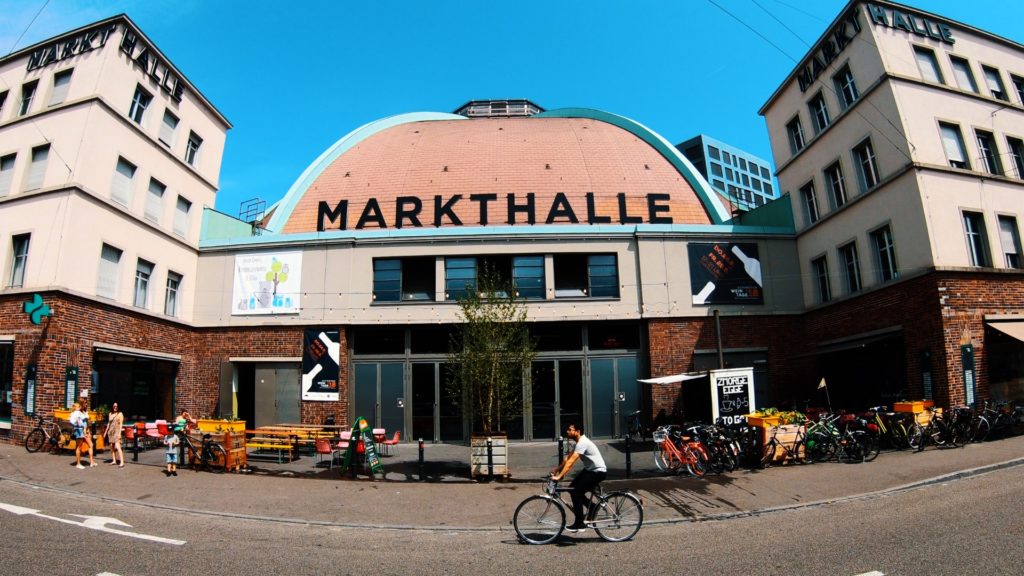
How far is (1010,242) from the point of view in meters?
17.1

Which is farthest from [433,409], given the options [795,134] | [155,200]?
[795,134]

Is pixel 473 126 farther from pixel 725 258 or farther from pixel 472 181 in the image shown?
pixel 725 258

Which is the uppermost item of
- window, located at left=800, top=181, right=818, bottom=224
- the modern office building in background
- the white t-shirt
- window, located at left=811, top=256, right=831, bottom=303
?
the modern office building in background

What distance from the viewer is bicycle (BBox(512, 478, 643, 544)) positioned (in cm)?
788

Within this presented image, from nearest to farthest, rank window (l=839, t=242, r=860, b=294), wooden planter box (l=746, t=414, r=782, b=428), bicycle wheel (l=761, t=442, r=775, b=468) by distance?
1. bicycle wheel (l=761, t=442, r=775, b=468)
2. wooden planter box (l=746, t=414, r=782, b=428)
3. window (l=839, t=242, r=860, b=294)

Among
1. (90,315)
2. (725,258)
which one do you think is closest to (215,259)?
(90,315)

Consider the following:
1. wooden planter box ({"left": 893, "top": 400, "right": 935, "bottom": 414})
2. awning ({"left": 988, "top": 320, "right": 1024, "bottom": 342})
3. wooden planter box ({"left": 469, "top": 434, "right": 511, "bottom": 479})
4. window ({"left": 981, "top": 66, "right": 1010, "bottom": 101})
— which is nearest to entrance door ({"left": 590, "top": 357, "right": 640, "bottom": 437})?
wooden planter box ({"left": 469, "top": 434, "right": 511, "bottom": 479})

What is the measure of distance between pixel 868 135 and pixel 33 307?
90.7 feet

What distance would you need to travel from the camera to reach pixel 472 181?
25953 mm

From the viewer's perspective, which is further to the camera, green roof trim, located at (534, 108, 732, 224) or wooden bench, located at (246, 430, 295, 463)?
green roof trim, located at (534, 108, 732, 224)

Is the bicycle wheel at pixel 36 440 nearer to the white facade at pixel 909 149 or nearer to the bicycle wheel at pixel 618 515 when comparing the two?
the bicycle wheel at pixel 618 515

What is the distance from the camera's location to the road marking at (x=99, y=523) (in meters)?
7.82

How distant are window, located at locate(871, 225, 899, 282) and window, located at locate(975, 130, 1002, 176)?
152 inches

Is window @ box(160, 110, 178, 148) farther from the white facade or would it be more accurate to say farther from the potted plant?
the white facade
